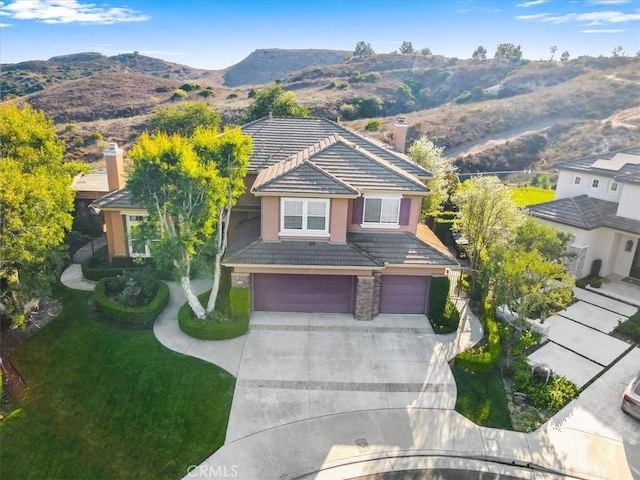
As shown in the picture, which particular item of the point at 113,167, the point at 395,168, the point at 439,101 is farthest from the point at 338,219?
the point at 439,101

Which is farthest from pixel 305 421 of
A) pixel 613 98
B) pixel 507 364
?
pixel 613 98

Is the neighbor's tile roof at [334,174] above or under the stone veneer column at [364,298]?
above

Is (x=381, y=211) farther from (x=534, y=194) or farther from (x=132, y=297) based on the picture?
(x=534, y=194)

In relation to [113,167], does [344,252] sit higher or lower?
lower

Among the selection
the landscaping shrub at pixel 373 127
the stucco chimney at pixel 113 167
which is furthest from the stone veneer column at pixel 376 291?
the landscaping shrub at pixel 373 127

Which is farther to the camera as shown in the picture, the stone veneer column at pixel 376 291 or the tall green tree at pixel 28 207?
the stone veneer column at pixel 376 291

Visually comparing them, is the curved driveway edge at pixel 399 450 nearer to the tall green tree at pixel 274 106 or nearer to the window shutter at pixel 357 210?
the window shutter at pixel 357 210

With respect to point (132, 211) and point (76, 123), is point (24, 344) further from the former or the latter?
point (76, 123)
